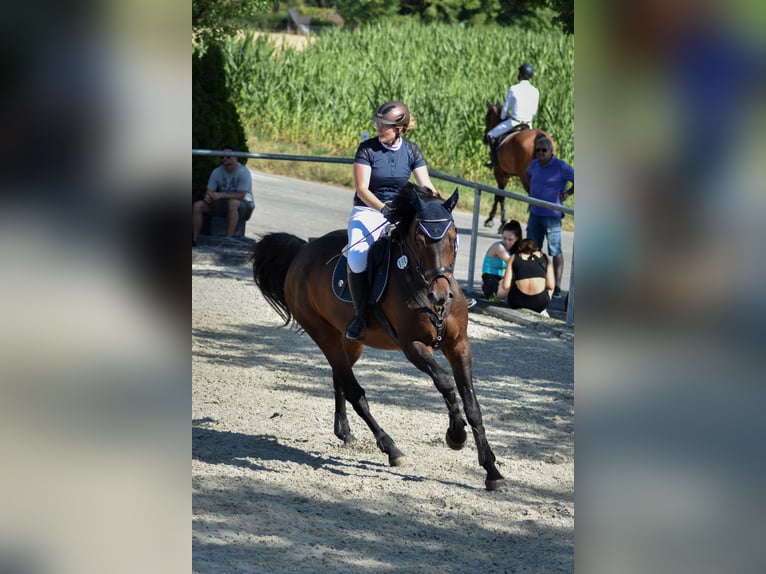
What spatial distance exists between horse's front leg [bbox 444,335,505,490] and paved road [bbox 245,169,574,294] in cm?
656

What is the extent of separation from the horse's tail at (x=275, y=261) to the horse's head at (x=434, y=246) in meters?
2.09

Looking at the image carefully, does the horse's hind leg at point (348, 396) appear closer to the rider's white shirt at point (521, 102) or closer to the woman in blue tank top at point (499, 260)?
the woman in blue tank top at point (499, 260)

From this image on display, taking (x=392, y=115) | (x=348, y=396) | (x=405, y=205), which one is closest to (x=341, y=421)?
(x=348, y=396)

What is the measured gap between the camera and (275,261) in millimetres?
8695

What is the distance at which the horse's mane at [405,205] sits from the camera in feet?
22.5

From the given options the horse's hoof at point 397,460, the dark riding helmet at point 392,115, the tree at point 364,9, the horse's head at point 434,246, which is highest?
the tree at point 364,9

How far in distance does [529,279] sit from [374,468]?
5587 mm

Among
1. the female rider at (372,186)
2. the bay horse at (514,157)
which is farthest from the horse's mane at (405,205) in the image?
the bay horse at (514,157)

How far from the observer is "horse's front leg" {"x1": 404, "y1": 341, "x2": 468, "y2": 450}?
6.89m

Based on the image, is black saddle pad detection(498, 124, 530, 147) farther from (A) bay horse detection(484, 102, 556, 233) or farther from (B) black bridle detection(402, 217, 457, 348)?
(B) black bridle detection(402, 217, 457, 348)

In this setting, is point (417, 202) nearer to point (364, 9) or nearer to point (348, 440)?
point (348, 440)

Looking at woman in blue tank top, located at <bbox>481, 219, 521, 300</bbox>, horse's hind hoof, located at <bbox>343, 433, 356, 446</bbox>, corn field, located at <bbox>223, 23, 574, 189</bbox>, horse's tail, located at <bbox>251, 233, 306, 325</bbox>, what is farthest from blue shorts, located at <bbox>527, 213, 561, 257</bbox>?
corn field, located at <bbox>223, 23, 574, 189</bbox>
